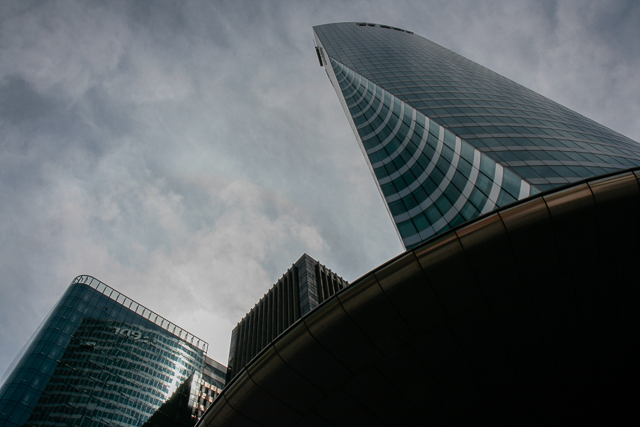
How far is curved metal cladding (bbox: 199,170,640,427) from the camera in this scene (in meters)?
12.2

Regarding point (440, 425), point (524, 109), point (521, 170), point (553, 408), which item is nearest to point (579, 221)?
point (553, 408)

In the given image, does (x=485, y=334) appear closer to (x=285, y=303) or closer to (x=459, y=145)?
(x=459, y=145)

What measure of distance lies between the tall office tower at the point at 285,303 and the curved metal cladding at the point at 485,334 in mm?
33792

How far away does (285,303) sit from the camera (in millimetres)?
52938

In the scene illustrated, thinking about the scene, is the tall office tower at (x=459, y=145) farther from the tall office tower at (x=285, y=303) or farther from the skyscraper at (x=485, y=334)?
the tall office tower at (x=285, y=303)

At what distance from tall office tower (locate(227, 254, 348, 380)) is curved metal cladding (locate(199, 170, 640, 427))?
111ft

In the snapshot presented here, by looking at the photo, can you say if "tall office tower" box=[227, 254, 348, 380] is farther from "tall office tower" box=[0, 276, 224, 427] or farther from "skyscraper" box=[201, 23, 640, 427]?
"skyscraper" box=[201, 23, 640, 427]

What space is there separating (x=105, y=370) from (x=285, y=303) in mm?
40259

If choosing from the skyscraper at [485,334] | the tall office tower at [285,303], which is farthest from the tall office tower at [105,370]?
the skyscraper at [485,334]

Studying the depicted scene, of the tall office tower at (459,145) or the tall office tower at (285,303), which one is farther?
the tall office tower at (285,303)

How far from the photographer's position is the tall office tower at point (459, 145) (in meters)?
27.4

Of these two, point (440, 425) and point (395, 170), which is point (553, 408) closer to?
point (440, 425)

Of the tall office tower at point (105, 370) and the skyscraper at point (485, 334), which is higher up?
the tall office tower at point (105, 370)

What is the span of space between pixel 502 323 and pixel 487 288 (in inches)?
60.7
